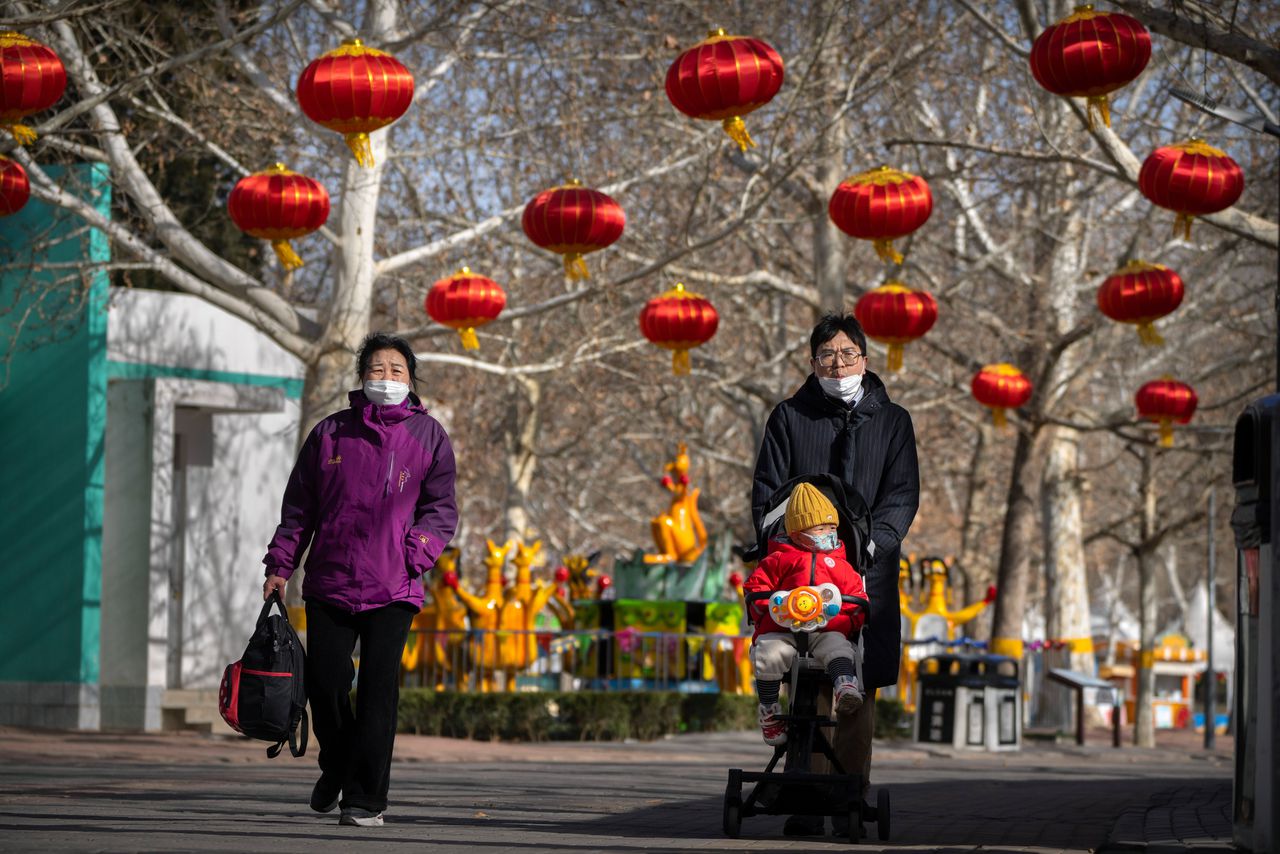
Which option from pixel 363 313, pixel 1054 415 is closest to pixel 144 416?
pixel 363 313

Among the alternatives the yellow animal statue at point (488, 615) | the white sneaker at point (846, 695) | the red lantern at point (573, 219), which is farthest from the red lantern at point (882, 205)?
the white sneaker at point (846, 695)

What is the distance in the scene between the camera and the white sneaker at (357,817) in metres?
7.38

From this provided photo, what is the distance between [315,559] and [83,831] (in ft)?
4.27

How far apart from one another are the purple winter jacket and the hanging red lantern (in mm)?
6800

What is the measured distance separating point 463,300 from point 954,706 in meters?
6.91

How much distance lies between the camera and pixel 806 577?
6.96 meters

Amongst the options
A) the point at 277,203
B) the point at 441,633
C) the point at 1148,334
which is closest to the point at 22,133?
the point at 277,203

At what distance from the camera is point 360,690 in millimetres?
7348

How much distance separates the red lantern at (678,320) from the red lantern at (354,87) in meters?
5.61

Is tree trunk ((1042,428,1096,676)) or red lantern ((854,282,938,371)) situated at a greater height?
red lantern ((854,282,938,371))

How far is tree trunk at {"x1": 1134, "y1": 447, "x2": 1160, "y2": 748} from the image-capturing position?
25.3 metres

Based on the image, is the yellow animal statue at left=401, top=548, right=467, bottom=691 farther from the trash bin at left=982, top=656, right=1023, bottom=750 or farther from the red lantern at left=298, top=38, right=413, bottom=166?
the red lantern at left=298, top=38, right=413, bottom=166

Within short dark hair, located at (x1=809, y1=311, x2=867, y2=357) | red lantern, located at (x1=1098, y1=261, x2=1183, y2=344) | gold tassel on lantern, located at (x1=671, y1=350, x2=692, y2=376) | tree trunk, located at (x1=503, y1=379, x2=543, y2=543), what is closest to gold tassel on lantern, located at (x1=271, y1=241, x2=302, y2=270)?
gold tassel on lantern, located at (x1=671, y1=350, x2=692, y2=376)

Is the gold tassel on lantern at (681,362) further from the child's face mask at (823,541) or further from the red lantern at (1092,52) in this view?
the child's face mask at (823,541)
